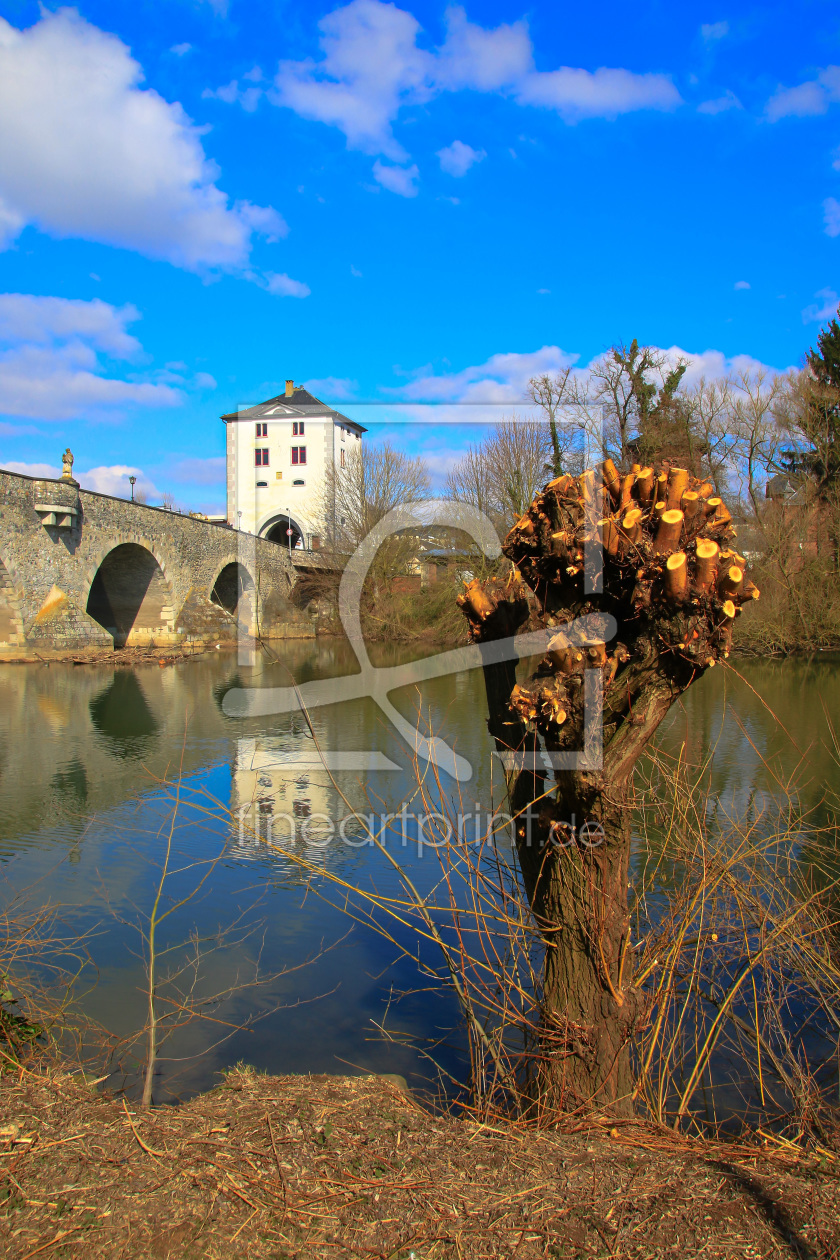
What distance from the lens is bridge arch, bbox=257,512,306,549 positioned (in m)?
49.0

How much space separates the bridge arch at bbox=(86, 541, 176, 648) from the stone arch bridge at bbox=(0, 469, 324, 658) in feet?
0.13

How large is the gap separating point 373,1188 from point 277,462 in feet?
163

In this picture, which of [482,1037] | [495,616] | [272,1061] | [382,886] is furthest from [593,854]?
[382,886]

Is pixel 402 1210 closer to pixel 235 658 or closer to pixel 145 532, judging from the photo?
pixel 235 658

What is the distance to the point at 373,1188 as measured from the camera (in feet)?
7.36

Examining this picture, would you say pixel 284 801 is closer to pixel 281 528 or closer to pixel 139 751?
pixel 139 751

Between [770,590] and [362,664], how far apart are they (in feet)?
39.5

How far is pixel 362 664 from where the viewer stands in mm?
23625

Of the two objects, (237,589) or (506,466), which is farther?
(237,589)

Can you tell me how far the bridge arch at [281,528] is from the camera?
4897 centimetres

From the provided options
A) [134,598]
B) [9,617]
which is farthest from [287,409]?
[9,617]

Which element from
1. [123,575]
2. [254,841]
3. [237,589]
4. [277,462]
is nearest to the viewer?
[254,841]

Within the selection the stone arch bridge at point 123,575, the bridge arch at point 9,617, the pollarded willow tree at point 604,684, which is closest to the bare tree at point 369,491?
the stone arch bridge at point 123,575

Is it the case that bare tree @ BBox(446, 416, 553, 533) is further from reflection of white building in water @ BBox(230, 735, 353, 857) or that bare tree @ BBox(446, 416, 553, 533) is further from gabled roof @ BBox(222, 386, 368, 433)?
gabled roof @ BBox(222, 386, 368, 433)
